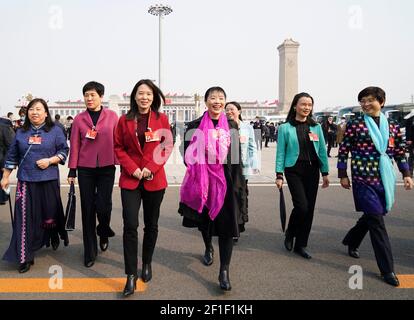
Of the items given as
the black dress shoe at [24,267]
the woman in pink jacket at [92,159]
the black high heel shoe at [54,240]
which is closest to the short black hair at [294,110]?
the woman in pink jacket at [92,159]

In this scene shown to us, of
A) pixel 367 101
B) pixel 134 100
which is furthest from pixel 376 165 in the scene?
pixel 134 100

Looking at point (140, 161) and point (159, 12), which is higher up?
point (159, 12)

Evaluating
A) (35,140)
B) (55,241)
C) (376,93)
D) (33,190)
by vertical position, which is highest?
(376,93)

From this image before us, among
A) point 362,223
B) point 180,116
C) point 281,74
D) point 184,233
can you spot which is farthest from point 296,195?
point 180,116

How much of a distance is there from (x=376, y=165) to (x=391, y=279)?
1.05 m

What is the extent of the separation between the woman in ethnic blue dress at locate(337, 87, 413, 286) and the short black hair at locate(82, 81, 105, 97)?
8.62ft

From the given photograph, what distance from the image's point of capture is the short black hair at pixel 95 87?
4047mm

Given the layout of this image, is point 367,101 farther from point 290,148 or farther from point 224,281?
point 224,281

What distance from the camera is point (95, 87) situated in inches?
161

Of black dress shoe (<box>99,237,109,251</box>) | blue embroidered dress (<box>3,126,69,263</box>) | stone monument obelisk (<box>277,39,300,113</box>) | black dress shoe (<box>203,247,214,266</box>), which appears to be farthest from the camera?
stone monument obelisk (<box>277,39,300,113</box>)

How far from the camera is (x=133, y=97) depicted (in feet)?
11.2

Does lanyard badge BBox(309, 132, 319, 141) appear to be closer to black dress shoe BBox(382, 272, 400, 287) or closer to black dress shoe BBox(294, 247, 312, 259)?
black dress shoe BBox(294, 247, 312, 259)

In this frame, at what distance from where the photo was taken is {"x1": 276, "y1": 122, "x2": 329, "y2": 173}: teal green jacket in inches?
168

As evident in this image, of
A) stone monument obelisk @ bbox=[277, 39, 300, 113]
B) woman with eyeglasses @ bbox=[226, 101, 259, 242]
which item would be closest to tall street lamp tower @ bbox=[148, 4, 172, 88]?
woman with eyeglasses @ bbox=[226, 101, 259, 242]
